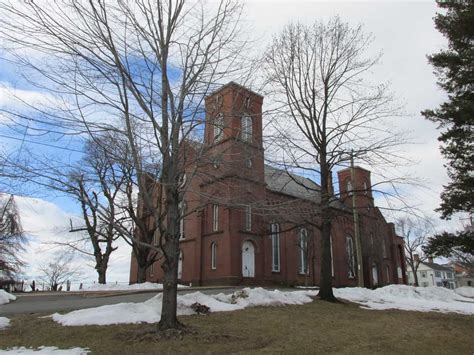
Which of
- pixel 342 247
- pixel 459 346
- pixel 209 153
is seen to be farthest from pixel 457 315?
pixel 342 247

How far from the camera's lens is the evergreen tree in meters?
13.2

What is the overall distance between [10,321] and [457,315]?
43.5 ft

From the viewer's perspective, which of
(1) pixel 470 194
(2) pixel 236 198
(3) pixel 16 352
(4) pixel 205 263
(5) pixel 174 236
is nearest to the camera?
(3) pixel 16 352

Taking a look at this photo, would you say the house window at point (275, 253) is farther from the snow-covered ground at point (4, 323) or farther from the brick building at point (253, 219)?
the snow-covered ground at point (4, 323)

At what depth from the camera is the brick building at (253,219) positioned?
9.30 meters

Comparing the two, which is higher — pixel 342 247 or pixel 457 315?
pixel 342 247

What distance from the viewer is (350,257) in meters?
40.2

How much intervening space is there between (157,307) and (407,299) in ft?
39.6

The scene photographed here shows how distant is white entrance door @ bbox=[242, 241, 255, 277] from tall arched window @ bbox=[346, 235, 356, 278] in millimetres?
13849

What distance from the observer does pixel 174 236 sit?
856cm

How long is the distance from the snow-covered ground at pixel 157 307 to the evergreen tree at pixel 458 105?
20.1 feet

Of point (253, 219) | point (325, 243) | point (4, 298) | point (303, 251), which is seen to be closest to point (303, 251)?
point (303, 251)

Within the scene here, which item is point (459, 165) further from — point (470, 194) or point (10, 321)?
point (10, 321)

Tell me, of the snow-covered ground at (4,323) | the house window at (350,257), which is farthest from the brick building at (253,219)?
the snow-covered ground at (4,323)
